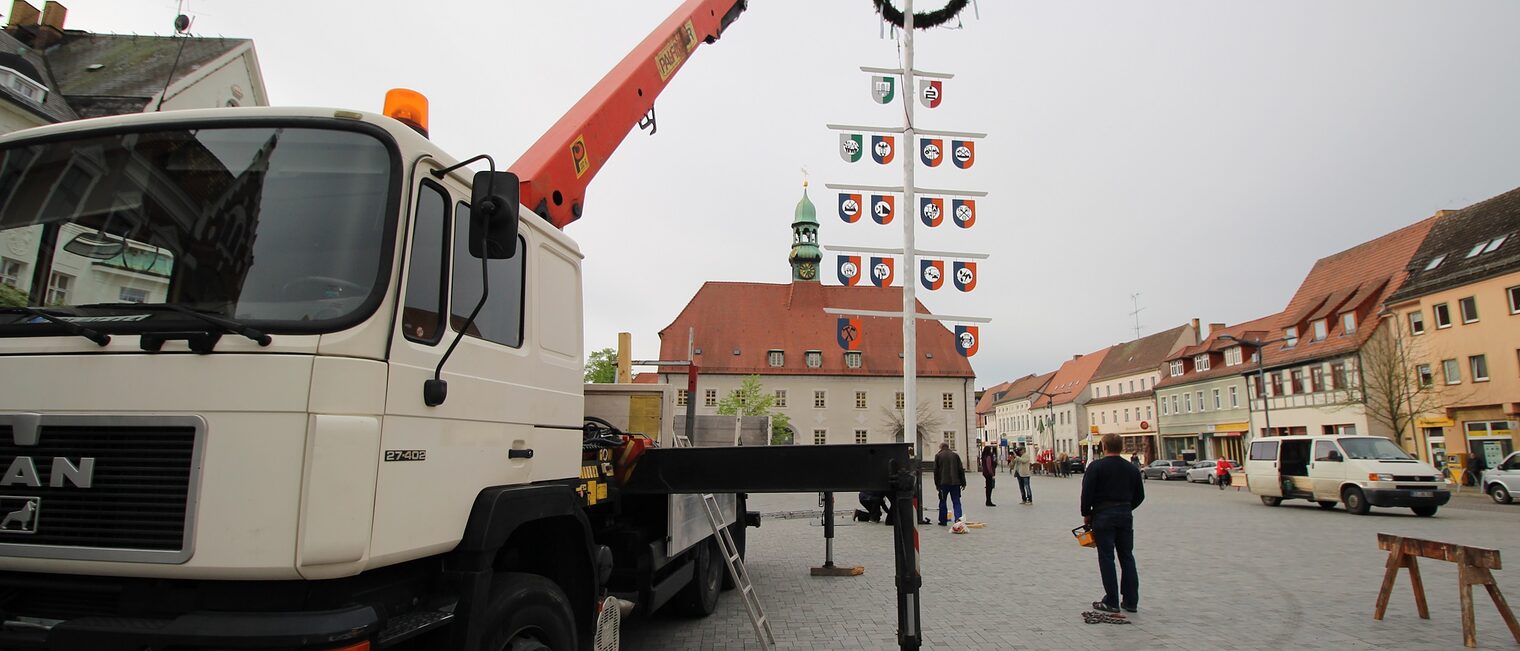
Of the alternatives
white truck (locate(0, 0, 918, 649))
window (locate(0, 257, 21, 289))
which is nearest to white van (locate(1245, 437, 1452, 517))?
white truck (locate(0, 0, 918, 649))

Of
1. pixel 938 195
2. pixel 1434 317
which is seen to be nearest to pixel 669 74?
pixel 938 195

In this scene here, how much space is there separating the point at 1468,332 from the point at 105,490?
41596 millimetres

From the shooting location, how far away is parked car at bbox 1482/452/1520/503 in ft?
69.9

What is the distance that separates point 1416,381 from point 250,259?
40246mm

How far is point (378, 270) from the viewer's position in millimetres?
2811

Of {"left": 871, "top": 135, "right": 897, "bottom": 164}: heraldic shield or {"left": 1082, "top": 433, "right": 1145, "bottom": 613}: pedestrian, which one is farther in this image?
{"left": 871, "top": 135, "right": 897, "bottom": 164}: heraldic shield

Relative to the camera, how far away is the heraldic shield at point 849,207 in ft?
49.2

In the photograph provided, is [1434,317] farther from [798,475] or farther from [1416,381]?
[798,475]

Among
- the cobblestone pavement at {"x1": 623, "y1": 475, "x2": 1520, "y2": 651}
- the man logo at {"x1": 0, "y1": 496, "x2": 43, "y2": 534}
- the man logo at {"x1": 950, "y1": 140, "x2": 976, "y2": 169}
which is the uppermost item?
the man logo at {"x1": 950, "y1": 140, "x2": 976, "y2": 169}

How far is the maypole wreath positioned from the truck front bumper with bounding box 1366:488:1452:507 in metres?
13.9

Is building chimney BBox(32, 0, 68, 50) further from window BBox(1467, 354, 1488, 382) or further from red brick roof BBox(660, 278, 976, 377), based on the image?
window BBox(1467, 354, 1488, 382)

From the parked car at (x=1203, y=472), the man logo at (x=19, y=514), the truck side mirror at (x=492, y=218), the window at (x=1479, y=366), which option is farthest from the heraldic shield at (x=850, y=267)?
the parked car at (x=1203, y=472)

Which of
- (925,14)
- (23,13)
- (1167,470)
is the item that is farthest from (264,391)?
(1167,470)

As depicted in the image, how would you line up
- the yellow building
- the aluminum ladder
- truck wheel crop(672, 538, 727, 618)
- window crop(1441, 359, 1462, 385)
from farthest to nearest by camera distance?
window crop(1441, 359, 1462, 385)
the yellow building
truck wheel crop(672, 538, 727, 618)
the aluminum ladder
